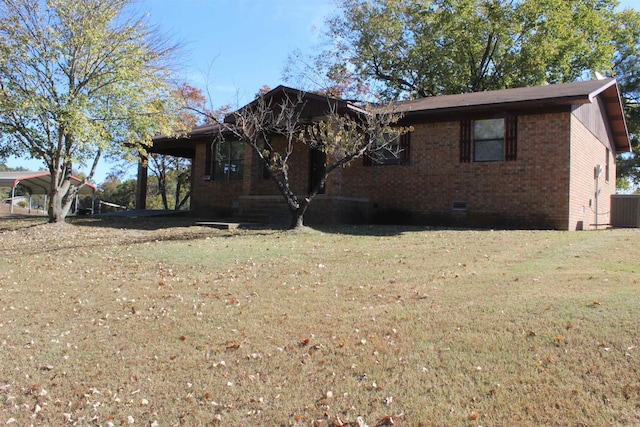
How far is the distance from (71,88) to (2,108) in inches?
72.1

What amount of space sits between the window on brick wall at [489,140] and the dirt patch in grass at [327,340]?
5.62m

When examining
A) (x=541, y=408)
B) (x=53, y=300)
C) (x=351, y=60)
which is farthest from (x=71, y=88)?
(x=351, y=60)

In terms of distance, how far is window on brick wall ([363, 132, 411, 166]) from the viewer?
16.4 meters

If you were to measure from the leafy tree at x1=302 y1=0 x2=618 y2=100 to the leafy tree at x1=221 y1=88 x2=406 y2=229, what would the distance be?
556 inches

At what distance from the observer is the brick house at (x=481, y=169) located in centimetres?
1422

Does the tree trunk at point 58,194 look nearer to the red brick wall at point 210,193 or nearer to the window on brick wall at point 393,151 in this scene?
the red brick wall at point 210,193

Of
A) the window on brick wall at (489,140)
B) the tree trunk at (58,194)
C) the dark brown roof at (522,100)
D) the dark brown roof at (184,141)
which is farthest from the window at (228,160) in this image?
the window on brick wall at (489,140)

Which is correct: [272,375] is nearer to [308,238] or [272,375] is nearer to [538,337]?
[538,337]

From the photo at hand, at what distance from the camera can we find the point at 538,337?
4.98 metres

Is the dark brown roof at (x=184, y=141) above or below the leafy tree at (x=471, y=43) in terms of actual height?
below

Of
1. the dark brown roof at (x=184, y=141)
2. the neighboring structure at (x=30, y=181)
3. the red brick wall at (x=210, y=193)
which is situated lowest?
the red brick wall at (x=210, y=193)

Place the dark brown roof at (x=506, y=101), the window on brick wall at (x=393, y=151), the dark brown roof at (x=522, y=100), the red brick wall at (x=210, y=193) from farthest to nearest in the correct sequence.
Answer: the red brick wall at (x=210, y=193) < the window on brick wall at (x=393, y=151) < the dark brown roof at (x=506, y=101) < the dark brown roof at (x=522, y=100)

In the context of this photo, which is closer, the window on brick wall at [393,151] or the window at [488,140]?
the window at [488,140]

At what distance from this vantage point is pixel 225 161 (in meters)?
21.2
